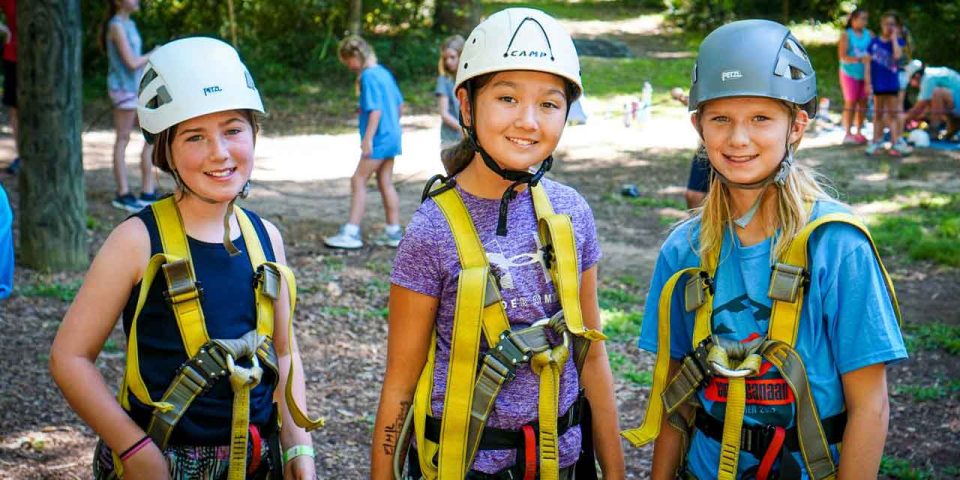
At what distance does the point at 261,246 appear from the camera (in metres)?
3.16

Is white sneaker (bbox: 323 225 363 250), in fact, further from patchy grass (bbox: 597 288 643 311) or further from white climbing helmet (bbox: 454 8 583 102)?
white climbing helmet (bbox: 454 8 583 102)

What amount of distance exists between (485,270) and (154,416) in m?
1.00

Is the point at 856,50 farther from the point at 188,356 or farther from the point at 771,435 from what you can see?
the point at 188,356

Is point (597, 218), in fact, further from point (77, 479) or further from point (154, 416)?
point (154, 416)

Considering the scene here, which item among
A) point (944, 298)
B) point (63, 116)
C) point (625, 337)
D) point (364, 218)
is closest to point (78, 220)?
point (63, 116)

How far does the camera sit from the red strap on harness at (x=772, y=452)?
9.06 feet

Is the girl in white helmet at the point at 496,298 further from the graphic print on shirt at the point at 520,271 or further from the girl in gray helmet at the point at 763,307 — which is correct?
the girl in gray helmet at the point at 763,307

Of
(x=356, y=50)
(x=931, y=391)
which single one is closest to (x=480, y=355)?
(x=931, y=391)

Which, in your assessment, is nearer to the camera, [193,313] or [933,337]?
[193,313]

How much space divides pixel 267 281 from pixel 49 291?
504cm

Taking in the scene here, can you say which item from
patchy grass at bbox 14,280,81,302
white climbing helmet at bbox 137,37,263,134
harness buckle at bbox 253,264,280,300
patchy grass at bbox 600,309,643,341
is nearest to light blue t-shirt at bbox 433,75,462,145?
patchy grass at bbox 600,309,643,341

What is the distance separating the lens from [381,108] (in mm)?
9320

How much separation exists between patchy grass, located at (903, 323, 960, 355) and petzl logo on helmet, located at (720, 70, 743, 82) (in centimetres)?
467

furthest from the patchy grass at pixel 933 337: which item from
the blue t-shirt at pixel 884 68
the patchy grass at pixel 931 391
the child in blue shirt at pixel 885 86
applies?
the blue t-shirt at pixel 884 68
